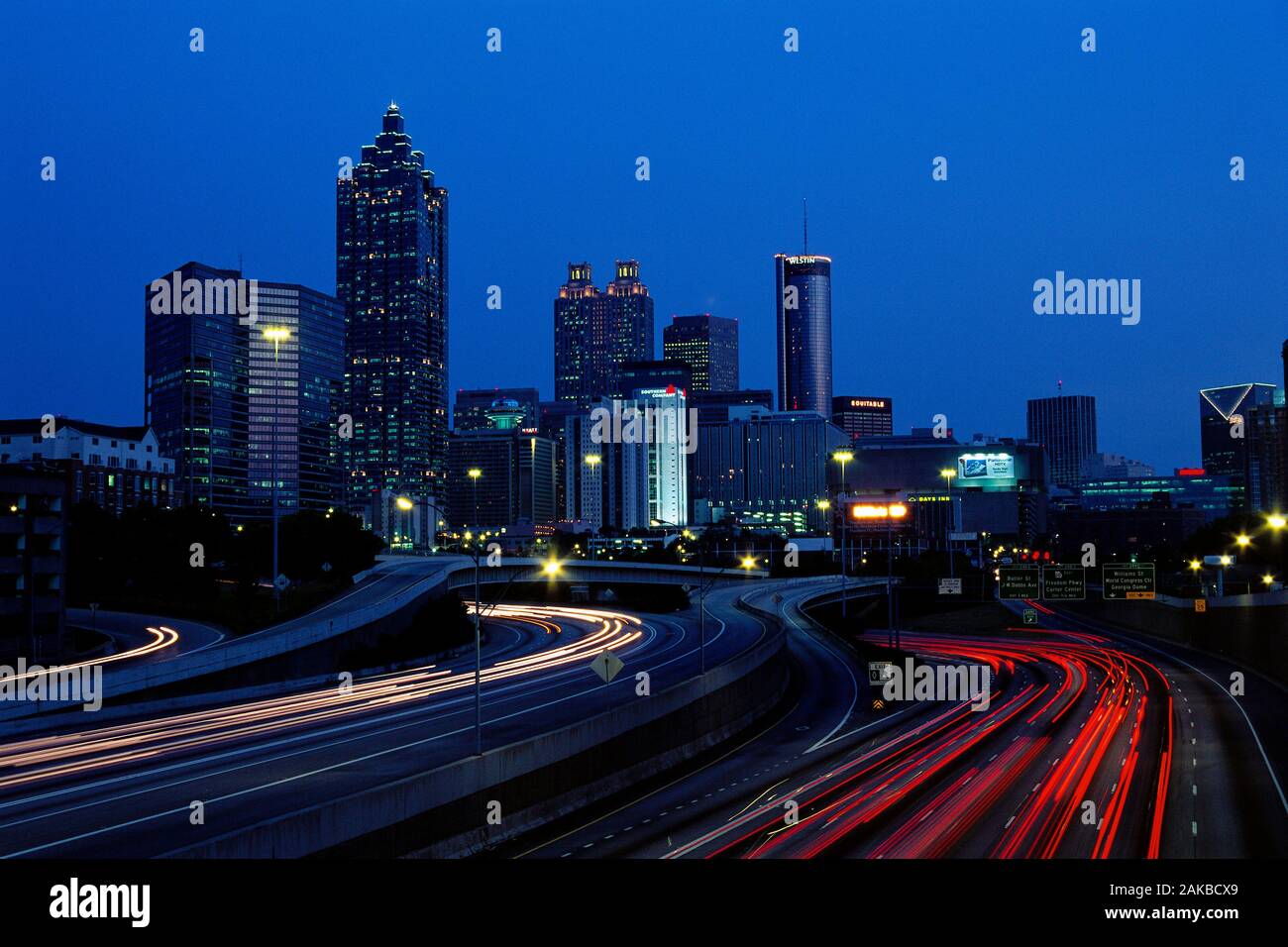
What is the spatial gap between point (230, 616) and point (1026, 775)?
191 ft

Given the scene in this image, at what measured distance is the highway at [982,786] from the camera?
30.2m

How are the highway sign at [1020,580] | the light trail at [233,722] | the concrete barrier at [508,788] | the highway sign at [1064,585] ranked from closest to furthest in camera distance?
1. the concrete barrier at [508,788]
2. the light trail at [233,722]
3. the highway sign at [1064,585]
4. the highway sign at [1020,580]

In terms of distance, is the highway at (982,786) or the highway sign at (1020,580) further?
the highway sign at (1020,580)

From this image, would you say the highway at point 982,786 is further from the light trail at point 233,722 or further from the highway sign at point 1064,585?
the highway sign at point 1064,585

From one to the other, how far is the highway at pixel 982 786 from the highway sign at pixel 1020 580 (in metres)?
16.6

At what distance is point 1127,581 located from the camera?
82625 mm

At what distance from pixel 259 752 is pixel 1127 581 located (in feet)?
209

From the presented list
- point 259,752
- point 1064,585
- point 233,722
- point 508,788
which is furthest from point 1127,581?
point 259,752

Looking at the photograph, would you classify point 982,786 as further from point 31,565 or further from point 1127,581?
point 31,565

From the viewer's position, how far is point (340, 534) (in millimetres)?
117500

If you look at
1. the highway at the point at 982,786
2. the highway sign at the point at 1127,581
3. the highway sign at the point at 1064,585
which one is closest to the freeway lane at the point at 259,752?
the highway at the point at 982,786
